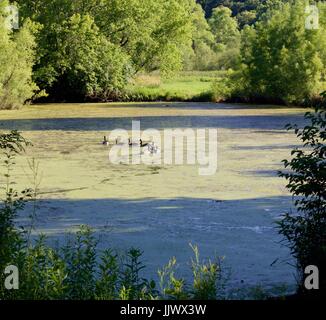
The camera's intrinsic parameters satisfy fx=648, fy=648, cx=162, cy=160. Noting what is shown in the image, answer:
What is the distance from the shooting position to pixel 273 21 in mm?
26375

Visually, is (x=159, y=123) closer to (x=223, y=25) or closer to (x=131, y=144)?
(x=131, y=144)

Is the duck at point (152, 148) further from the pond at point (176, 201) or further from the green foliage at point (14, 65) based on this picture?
the green foliage at point (14, 65)

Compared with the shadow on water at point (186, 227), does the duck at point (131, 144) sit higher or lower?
higher

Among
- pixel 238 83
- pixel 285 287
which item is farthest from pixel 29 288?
pixel 238 83

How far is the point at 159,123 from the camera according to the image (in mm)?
16938

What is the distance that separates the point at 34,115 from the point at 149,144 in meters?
9.27

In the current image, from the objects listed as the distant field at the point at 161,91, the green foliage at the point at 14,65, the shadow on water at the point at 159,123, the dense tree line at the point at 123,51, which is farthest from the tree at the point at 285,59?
the green foliage at the point at 14,65

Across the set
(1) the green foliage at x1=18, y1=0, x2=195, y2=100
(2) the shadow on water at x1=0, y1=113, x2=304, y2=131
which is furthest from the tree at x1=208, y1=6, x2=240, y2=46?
(2) the shadow on water at x1=0, y1=113, x2=304, y2=131

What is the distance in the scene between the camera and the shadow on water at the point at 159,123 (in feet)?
52.6

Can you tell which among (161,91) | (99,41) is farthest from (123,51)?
(161,91)

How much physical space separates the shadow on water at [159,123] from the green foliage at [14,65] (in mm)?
3794

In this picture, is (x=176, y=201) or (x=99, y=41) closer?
(x=176, y=201)

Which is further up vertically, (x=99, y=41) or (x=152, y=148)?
(x=99, y=41)

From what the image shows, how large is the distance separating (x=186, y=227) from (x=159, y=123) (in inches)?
428
